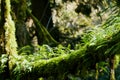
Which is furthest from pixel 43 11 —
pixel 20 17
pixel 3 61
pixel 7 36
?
pixel 3 61

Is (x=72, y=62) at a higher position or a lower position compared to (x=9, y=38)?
lower

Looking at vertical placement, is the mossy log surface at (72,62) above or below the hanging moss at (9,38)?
below

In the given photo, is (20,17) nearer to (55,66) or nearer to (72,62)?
(55,66)

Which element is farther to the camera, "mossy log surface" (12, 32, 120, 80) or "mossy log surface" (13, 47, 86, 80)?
"mossy log surface" (13, 47, 86, 80)

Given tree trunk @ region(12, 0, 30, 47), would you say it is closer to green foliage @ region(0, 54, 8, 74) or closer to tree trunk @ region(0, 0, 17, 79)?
tree trunk @ region(0, 0, 17, 79)

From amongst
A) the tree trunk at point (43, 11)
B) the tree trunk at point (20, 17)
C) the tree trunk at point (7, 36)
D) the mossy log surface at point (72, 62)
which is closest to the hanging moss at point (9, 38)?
the tree trunk at point (7, 36)

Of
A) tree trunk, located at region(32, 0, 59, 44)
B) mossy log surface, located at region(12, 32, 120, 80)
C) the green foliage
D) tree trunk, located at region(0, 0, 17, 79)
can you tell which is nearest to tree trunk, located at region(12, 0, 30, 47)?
tree trunk, located at region(0, 0, 17, 79)

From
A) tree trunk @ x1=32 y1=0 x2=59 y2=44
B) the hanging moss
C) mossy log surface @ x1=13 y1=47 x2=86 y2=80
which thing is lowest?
mossy log surface @ x1=13 y1=47 x2=86 y2=80

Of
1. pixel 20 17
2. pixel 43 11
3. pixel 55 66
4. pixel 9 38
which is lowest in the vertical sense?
pixel 55 66

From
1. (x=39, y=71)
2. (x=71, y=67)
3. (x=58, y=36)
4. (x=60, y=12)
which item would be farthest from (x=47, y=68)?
(x=60, y=12)

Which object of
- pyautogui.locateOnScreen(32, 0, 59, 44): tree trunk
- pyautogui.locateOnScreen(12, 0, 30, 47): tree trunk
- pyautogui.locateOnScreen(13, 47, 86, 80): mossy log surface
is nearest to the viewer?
pyautogui.locateOnScreen(13, 47, 86, 80): mossy log surface

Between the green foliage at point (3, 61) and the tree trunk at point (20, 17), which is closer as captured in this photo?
the green foliage at point (3, 61)

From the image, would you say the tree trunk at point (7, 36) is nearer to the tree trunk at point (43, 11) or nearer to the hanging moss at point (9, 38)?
the hanging moss at point (9, 38)

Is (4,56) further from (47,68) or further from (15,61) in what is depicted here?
(47,68)
